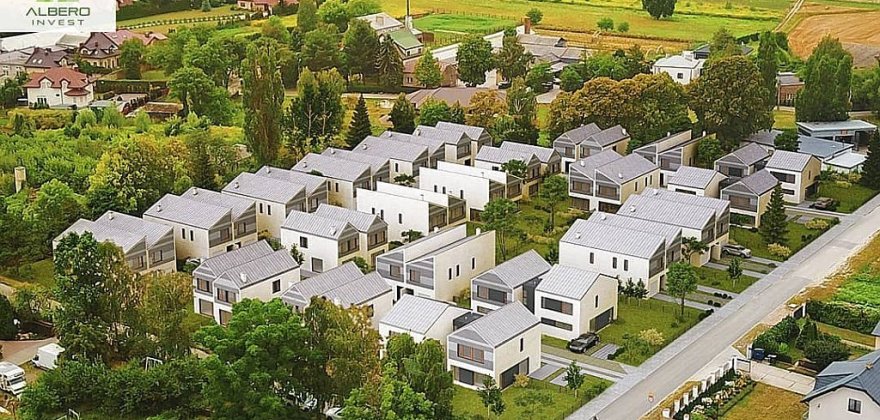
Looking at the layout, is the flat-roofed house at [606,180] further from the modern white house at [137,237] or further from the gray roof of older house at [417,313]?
the modern white house at [137,237]

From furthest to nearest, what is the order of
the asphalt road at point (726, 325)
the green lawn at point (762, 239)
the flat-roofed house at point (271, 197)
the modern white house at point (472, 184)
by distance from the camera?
the modern white house at point (472, 184), the flat-roofed house at point (271, 197), the green lawn at point (762, 239), the asphalt road at point (726, 325)

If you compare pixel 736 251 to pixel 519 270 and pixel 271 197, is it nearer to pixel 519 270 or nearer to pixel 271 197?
pixel 519 270

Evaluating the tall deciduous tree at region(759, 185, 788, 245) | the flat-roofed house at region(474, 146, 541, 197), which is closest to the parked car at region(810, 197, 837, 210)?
the tall deciduous tree at region(759, 185, 788, 245)

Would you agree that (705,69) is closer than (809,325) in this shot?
No

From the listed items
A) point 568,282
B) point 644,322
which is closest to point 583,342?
point 568,282

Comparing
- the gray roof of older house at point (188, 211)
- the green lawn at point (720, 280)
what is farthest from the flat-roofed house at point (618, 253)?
the gray roof of older house at point (188, 211)

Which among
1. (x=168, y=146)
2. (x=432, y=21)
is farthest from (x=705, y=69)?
(x=432, y=21)

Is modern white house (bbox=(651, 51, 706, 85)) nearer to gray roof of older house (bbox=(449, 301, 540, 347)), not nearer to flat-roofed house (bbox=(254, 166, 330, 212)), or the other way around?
flat-roofed house (bbox=(254, 166, 330, 212))

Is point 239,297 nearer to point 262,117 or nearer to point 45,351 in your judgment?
point 45,351
